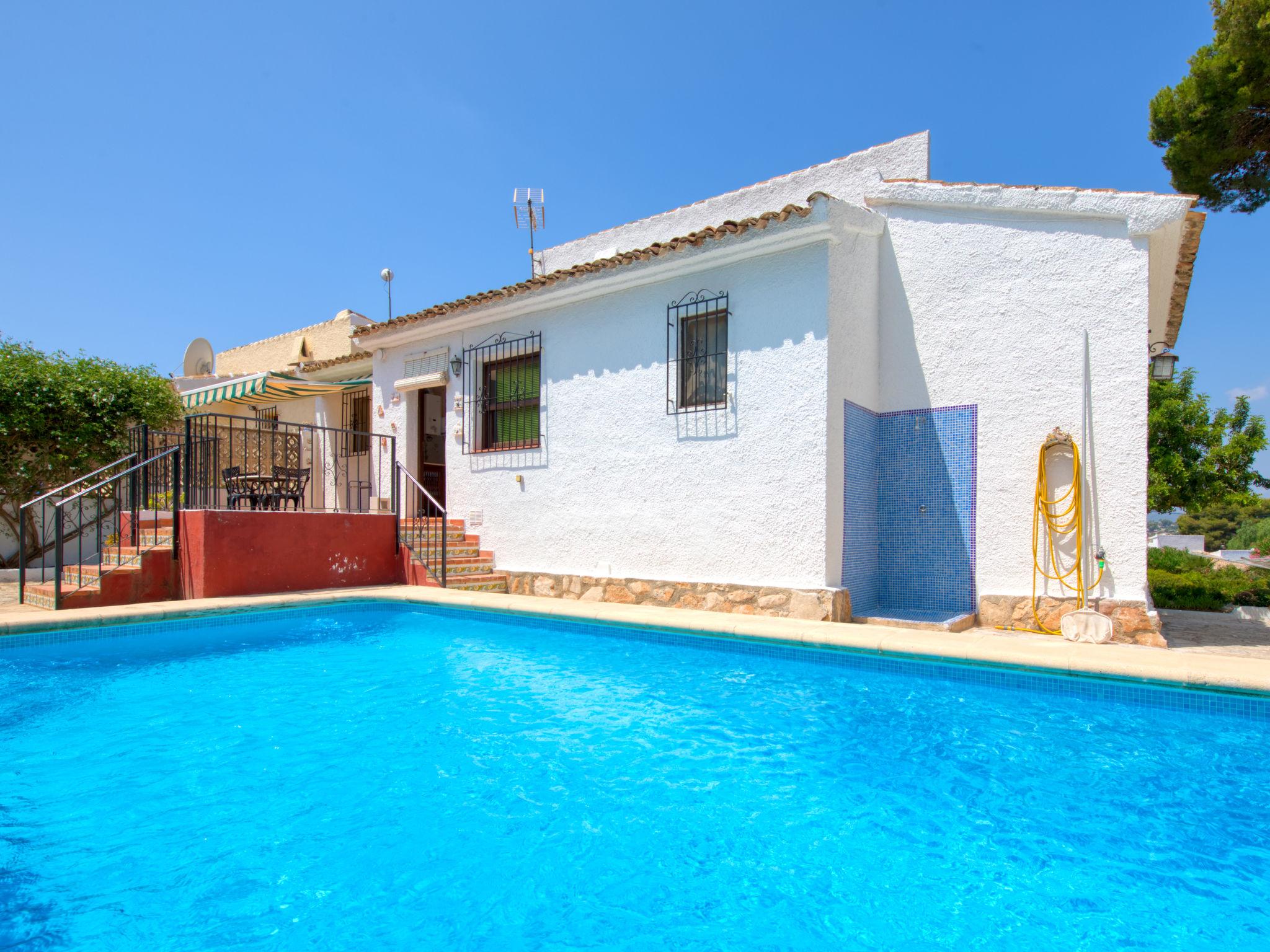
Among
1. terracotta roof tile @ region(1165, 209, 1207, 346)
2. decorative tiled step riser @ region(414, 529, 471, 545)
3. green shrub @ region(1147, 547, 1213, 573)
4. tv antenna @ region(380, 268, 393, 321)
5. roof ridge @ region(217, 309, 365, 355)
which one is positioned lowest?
green shrub @ region(1147, 547, 1213, 573)

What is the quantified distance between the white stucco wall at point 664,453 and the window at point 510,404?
0.28 meters

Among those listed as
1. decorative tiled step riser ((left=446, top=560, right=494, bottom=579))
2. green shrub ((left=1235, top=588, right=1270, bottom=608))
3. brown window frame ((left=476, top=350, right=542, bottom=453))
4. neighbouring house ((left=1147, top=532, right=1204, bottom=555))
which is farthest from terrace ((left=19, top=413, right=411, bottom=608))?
neighbouring house ((left=1147, top=532, right=1204, bottom=555))

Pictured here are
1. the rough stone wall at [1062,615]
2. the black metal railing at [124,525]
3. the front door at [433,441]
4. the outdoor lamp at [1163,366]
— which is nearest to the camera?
the rough stone wall at [1062,615]

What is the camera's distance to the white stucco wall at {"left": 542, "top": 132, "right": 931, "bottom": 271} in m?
8.86

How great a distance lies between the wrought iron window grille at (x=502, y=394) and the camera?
980 centimetres

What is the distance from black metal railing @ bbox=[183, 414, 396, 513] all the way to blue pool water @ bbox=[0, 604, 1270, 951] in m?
4.13

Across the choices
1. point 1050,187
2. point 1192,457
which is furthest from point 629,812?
point 1192,457

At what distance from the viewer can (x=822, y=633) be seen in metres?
5.87

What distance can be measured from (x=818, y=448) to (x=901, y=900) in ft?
16.5

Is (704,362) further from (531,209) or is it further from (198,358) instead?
(198,358)

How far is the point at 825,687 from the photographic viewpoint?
510 cm

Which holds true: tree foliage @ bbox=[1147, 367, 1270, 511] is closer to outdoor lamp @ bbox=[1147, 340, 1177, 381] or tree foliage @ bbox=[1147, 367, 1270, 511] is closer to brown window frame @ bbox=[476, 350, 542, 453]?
outdoor lamp @ bbox=[1147, 340, 1177, 381]

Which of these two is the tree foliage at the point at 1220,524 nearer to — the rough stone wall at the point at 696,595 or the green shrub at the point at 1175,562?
the green shrub at the point at 1175,562

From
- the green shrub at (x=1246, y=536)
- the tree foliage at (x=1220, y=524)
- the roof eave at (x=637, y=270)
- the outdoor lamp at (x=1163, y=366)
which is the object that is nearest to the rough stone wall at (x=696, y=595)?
the roof eave at (x=637, y=270)
